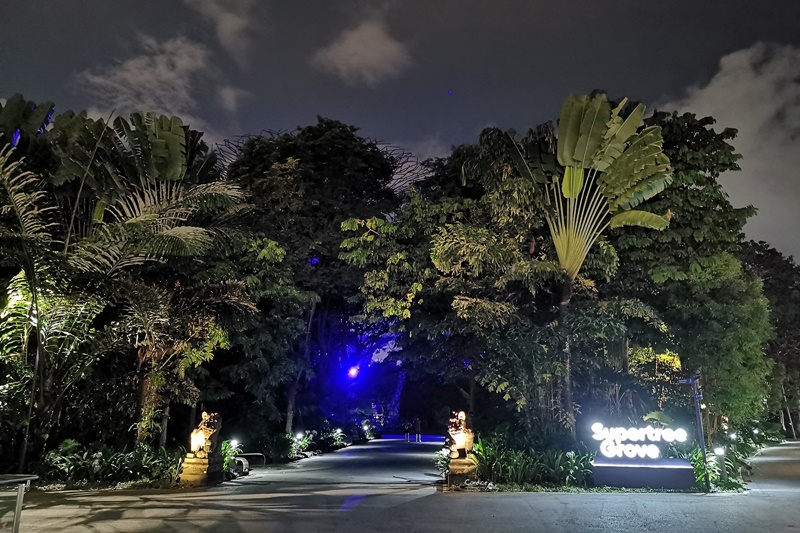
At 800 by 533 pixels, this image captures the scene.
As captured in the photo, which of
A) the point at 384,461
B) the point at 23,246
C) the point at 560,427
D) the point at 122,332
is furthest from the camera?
the point at 384,461

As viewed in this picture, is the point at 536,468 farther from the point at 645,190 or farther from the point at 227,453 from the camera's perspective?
the point at 227,453

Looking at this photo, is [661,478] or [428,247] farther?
[428,247]

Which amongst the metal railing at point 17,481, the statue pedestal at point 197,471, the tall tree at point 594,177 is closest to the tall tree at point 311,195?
the statue pedestal at point 197,471

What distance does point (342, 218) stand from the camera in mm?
19391

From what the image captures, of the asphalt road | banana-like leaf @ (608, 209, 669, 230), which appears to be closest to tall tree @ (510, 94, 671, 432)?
banana-like leaf @ (608, 209, 669, 230)

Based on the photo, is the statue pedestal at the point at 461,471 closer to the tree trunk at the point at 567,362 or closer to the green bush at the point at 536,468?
the green bush at the point at 536,468

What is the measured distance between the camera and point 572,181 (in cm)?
1255

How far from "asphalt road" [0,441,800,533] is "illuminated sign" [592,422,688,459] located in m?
1.18

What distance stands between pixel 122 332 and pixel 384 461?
1093 cm

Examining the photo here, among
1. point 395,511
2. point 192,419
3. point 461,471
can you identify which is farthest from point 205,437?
point 192,419

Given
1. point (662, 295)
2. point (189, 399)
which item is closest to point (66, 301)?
point (189, 399)

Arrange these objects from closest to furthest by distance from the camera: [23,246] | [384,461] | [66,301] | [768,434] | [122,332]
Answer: [23,246] → [66,301] → [122,332] → [384,461] → [768,434]

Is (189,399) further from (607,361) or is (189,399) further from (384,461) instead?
(607,361)

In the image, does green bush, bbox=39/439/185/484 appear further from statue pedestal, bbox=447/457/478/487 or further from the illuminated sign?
the illuminated sign
